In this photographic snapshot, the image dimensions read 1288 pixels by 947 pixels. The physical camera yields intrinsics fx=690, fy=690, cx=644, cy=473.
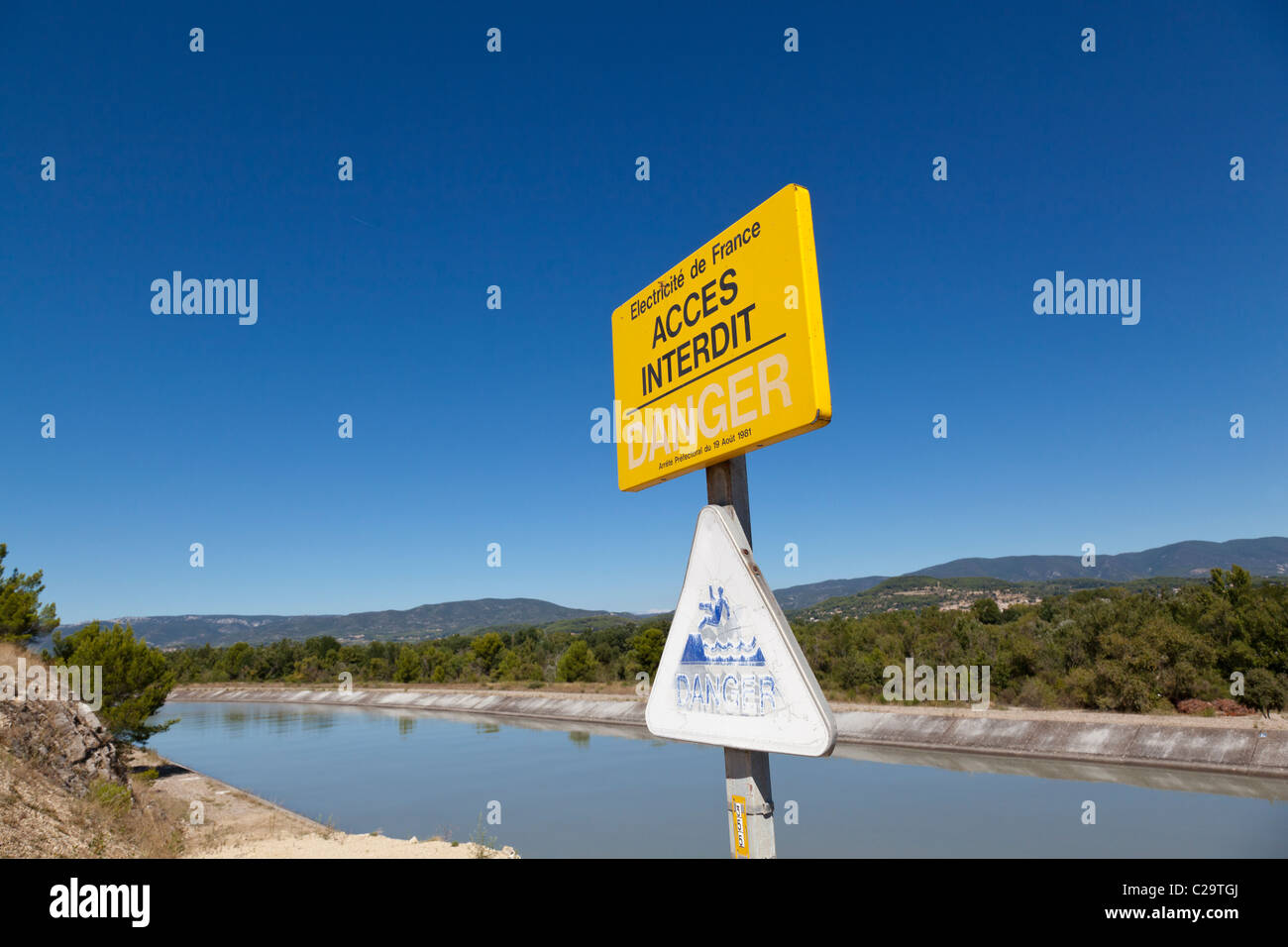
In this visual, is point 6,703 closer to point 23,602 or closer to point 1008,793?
point 23,602

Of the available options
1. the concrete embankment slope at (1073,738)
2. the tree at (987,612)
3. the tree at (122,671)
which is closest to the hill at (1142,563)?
the tree at (987,612)

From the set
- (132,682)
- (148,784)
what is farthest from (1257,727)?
(132,682)

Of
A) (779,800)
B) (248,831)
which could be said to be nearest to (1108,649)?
(779,800)

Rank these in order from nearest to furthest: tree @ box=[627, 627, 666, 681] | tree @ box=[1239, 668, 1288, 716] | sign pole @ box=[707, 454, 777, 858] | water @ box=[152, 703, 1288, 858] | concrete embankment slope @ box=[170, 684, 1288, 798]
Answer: sign pole @ box=[707, 454, 777, 858] → water @ box=[152, 703, 1288, 858] → concrete embankment slope @ box=[170, 684, 1288, 798] → tree @ box=[1239, 668, 1288, 716] → tree @ box=[627, 627, 666, 681]

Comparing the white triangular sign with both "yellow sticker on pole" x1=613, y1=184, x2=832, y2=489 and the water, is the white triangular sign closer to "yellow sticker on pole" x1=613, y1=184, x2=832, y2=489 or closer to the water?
"yellow sticker on pole" x1=613, y1=184, x2=832, y2=489

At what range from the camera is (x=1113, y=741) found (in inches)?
979

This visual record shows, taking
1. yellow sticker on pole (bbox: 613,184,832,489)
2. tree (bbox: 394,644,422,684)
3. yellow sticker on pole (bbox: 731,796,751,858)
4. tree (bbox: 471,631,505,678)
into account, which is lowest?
tree (bbox: 394,644,422,684)

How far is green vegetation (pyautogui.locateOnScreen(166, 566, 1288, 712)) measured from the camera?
89.3ft

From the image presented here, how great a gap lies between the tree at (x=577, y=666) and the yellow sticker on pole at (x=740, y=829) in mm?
54940

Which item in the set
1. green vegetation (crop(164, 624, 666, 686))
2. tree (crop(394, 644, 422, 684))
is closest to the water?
green vegetation (crop(164, 624, 666, 686))

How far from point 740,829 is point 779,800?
21.9m

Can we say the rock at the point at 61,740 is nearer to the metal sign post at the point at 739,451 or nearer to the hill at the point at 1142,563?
the metal sign post at the point at 739,451

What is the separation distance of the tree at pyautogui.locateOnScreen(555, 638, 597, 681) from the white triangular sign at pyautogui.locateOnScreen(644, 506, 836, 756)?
5483 cm
